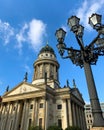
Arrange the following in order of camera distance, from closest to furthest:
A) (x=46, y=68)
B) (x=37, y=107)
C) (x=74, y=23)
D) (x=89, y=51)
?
1. (x=74, y=23)
2. (x=89, y=51)
3. (x=37, y=107)
4. (x=46, y=68)

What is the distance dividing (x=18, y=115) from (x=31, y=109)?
3624mm

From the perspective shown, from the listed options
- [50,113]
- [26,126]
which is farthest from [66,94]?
[26,126]

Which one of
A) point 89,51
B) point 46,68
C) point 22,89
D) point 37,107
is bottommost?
point 37,107

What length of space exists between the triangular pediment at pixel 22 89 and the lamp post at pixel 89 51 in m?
28.5

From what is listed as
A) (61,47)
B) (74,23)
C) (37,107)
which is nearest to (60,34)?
(61,47)

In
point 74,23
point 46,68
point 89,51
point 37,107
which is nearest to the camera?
point 74,23

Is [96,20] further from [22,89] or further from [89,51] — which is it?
[22,89]

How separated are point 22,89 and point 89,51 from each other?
32708 millimetres

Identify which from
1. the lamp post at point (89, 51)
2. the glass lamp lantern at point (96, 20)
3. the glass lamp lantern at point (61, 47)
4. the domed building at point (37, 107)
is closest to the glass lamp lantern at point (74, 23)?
the lamp post at point (89, 51)

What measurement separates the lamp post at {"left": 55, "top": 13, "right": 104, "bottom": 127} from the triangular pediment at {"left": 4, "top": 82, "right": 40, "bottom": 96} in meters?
28.5

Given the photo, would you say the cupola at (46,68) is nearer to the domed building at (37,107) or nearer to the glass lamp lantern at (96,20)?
the domed building at (37,107)

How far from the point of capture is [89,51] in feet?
28.8

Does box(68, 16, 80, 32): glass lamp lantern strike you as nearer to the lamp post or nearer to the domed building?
the lamp post

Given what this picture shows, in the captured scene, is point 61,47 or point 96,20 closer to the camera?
point 96,20
